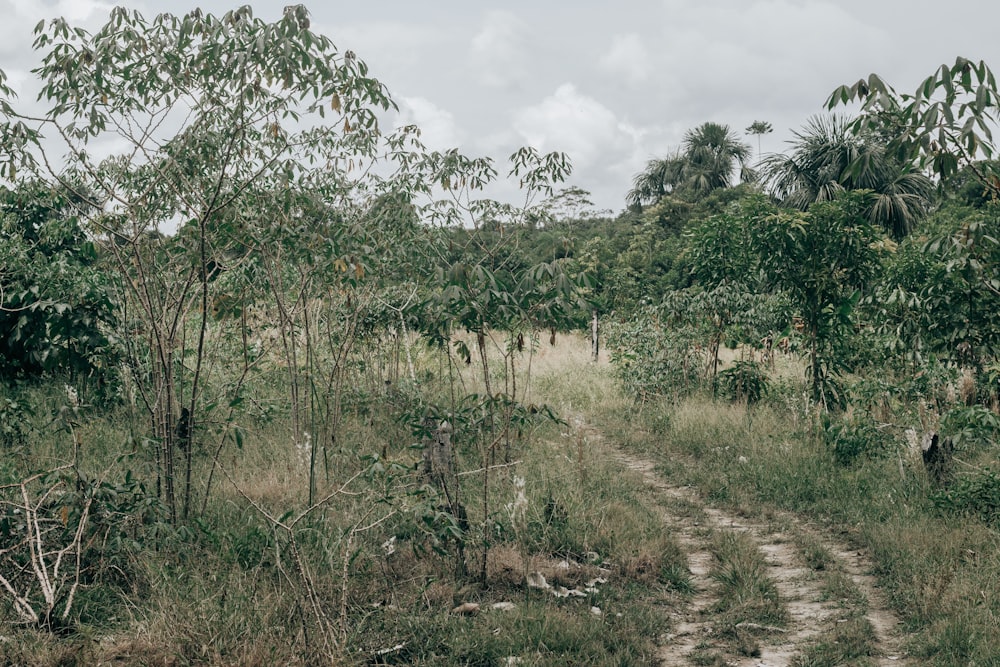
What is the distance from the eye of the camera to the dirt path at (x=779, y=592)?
4.13 m

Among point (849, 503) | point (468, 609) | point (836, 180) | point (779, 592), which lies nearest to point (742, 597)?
point (779, 592)

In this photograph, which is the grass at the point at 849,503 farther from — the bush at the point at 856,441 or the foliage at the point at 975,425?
the foliage at the point at 975,425

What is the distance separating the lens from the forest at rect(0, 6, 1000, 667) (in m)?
4.03

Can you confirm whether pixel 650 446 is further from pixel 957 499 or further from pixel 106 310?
pixel 106 310

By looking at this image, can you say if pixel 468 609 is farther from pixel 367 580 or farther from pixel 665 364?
pixel 665 364

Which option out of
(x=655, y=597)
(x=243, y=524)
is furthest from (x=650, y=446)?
(x=243, y=524)

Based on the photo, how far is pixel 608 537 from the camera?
543 centimetres

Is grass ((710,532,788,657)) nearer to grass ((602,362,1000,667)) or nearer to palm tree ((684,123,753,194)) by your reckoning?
grass ((602,362,1000,667))

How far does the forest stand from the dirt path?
0.09 ft

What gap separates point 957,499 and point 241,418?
673 cm

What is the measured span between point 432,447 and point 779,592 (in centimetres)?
236

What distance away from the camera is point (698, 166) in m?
36.7

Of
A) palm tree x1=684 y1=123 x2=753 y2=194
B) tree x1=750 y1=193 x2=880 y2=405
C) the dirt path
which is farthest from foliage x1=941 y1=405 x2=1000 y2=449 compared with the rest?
palm tree x1=684 y1=123 x2=753 y2=194

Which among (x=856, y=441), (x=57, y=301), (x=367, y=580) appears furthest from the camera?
(x=856, y=441)
